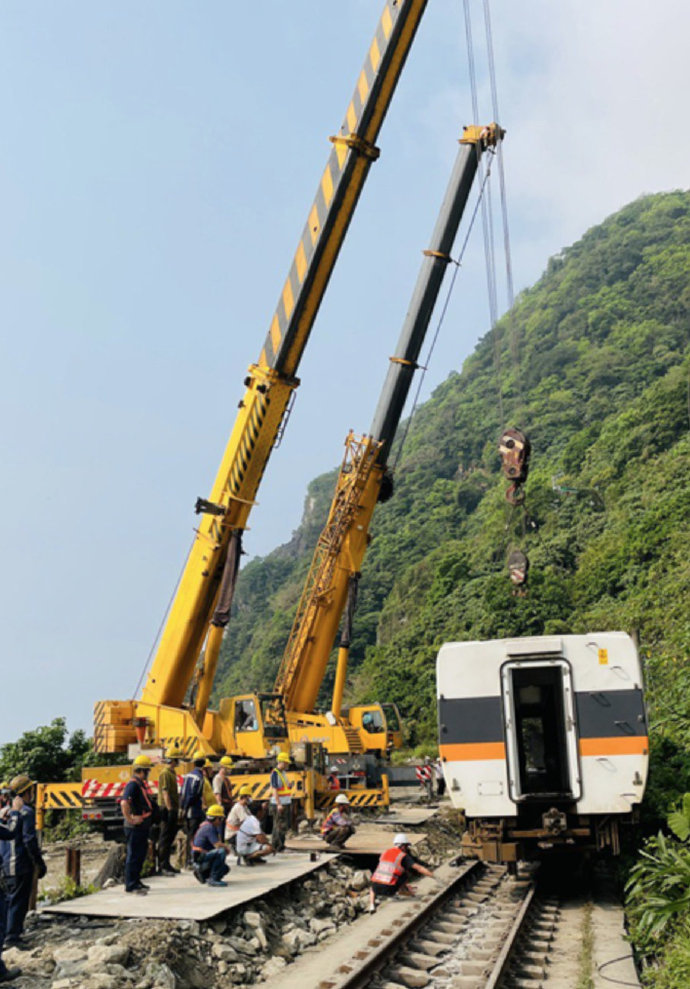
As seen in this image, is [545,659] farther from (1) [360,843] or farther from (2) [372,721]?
(2) [372,721]

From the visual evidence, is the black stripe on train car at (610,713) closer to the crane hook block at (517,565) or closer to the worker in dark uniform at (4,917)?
the crane hook block at (517,565)

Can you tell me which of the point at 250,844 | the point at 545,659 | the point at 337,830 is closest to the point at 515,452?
the point at 545,659

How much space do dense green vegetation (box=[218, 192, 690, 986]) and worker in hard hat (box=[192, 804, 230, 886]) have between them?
4.68 meters

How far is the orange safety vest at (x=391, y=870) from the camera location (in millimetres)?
11242

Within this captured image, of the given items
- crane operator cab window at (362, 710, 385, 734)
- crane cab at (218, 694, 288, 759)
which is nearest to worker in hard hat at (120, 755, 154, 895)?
crane cab at (218, 694, 288, 759)

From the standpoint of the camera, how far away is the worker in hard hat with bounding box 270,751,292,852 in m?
14.3

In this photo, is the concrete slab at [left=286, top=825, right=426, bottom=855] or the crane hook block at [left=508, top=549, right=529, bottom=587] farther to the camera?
the crane hook block at [left=508, top=549, right=529, bottom=587]

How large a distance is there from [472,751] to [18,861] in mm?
5229

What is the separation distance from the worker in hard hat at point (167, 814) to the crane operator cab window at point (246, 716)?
540cm

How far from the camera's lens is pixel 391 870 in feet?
→ 36.9

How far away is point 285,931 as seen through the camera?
10172 millimetres

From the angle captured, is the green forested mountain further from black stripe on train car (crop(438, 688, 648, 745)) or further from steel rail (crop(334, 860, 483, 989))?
steel rail (crop(334, 860, 483, 989))

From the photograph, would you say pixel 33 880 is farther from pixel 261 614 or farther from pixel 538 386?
pixel 261 614

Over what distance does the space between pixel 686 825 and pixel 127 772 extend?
9.72 m
